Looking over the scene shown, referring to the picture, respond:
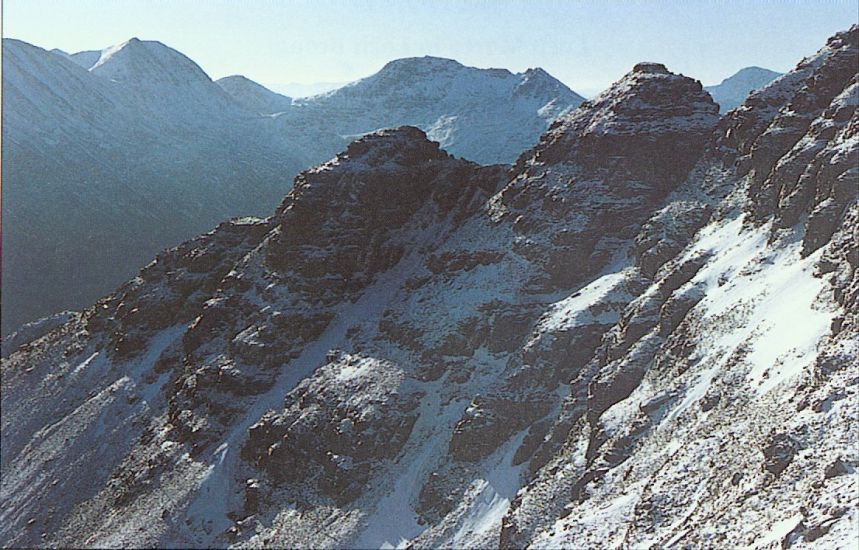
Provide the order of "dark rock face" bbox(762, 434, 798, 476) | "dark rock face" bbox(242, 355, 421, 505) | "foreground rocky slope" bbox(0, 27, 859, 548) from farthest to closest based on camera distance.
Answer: "dark rock face" bbox(242, 355, 421, 505), "foreground rocky slope" bbox(0, 27, 859, 548), "dark rock face" bbox(762, 434, 798, 476)

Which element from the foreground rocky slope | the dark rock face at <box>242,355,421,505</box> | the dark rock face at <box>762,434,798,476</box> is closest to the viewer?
the dark rock face at <box>762,434,798,476</box>

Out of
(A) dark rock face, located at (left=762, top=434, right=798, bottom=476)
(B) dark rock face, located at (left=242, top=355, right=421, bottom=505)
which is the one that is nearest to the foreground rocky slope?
(A) dark rock face, located at (left=762, top=434, right=798, bottom=476)

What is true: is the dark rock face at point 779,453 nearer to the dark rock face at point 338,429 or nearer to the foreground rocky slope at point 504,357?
the foreground rocky slope at point 504,357

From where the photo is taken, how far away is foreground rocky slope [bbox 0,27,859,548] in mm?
37156

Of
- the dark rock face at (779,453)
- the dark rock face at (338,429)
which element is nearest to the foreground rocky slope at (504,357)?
the dark rock face at (779,453)

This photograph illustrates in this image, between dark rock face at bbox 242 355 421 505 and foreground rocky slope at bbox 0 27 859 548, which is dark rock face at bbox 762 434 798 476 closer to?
foreground rocky slope at bbox 0 27 859 548

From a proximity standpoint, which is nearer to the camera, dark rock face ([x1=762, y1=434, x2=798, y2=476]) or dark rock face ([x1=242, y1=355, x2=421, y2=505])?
dark rock face ([x1=762, y1=434, x2=798, y2=476])

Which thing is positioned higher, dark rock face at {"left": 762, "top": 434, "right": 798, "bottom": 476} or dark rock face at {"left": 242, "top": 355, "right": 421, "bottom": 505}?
dark rock face at {"left": 242, "top": 355, "right": 421, "bottom": 505}

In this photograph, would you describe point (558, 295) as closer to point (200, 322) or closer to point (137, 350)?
point (200, 322)

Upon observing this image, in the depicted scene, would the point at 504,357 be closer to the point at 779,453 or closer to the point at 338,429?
the point at 338,429

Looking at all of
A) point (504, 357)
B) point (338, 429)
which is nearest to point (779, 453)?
point (504, 357)

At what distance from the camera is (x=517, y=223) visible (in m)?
78.9

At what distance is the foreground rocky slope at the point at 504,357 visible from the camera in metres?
37.2

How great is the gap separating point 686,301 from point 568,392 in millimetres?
12777
